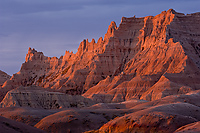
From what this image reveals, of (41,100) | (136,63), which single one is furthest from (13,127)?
(136,63)

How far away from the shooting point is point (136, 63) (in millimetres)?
140125

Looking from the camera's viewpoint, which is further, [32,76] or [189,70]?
→ [32,76]

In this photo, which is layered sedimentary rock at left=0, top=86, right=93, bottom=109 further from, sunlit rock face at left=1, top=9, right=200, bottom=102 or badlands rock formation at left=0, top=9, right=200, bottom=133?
sunlit rock face at left=1, top=9, right=200, bottom=102

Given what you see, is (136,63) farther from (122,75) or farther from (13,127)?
(13,127)

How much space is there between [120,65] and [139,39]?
11905mm

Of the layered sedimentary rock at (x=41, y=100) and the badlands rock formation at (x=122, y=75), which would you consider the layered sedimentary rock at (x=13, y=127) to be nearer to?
the badlands rock formation at (x=122, y=75)

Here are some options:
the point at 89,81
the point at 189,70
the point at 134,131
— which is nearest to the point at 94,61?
the point at 89,81

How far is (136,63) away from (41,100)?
4449 cm

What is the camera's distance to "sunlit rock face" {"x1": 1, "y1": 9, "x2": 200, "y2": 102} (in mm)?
119488

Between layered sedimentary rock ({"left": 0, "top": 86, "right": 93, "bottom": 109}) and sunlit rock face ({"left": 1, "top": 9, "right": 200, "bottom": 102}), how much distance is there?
13183 mm

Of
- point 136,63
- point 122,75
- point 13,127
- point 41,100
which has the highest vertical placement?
point 136,63

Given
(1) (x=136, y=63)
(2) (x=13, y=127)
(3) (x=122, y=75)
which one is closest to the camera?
(2) (x=13, y=127)

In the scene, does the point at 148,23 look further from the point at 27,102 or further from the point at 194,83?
the point at 27,102

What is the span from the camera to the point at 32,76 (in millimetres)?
194000
